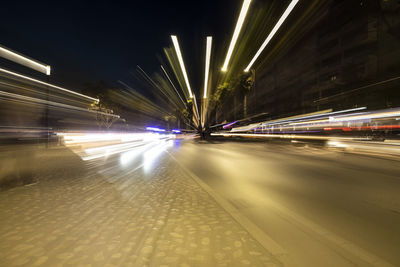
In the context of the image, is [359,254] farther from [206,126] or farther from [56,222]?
[206,126]

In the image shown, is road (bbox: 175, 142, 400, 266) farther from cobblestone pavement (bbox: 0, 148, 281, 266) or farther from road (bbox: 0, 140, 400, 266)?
cobblestone pavement (bbox: 0, 148, 281, 266)

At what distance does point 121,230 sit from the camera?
292 centimetres

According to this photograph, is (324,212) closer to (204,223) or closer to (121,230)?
(204,223)

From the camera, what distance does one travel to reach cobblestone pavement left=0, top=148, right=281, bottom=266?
2.26 meters

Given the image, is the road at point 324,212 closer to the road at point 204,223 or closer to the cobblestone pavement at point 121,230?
the road at point 204,223

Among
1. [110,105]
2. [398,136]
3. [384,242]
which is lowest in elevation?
[384,242]

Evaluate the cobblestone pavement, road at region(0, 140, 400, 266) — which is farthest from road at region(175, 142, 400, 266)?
the cobblestone pavement

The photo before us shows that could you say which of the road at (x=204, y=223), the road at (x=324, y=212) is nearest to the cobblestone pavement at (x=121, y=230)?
the road at (x=204, y=223)

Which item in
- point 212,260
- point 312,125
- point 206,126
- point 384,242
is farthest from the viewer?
point 206,126

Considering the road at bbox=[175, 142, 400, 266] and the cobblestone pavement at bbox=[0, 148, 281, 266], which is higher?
the cobblestone pavement at bbox=[0, 148, 281, 266]

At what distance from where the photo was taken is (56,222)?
10.4 feet

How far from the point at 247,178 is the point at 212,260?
4094mm

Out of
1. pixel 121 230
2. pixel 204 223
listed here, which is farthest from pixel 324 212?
pixel 121 230

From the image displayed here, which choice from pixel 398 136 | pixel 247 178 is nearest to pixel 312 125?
pixel 398 136
